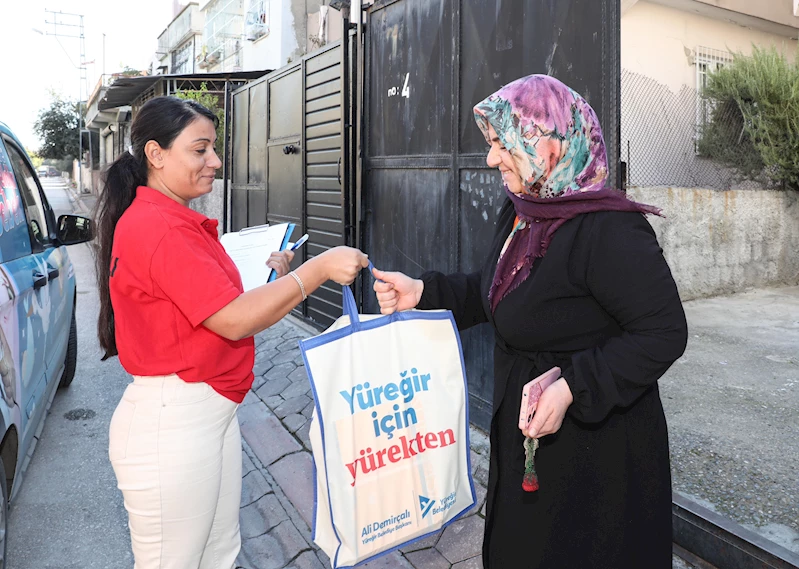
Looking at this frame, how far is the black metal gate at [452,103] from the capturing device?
3.37m

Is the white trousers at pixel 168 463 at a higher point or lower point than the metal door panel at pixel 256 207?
lower

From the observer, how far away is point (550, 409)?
1.66 m

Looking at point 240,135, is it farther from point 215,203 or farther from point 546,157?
point 546,157

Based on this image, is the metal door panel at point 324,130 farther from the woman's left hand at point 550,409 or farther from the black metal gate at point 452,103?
the woman's left hand at point 550,409

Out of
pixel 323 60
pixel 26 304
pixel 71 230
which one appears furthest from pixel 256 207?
pixel 26 304

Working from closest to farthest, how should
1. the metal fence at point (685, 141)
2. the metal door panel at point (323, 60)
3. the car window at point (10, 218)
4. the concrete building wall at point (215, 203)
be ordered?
the car window at point (10, 218), the metal door panel at point (323, 60), the metal fence at point (685, 141), the concrete building wall at point (215, 203)

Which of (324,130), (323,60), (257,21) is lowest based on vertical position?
(324,130)

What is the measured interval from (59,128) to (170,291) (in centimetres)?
5749

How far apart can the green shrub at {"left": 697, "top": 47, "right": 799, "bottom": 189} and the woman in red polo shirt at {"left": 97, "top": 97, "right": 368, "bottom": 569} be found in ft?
30.5

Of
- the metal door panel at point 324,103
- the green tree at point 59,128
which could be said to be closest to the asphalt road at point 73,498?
the metal door panel at point 324,103

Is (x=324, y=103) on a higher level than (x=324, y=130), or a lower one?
higher

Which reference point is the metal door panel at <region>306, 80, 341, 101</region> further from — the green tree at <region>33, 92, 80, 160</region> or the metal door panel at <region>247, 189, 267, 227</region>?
the green tree at <region>33, 92, 80, 160</region>

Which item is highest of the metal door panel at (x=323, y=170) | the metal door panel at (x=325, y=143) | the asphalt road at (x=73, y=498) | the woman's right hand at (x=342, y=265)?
the metal door panel at (x=325, y=143)

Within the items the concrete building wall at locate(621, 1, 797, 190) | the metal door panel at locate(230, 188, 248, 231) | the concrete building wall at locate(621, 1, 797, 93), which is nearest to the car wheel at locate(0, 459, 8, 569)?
the metal door panel at locate(230, 188, 248, 231)
